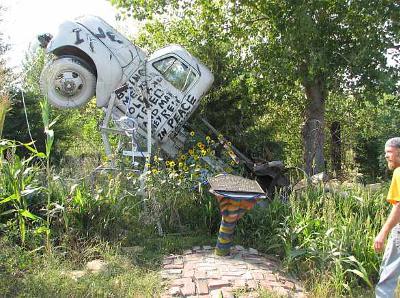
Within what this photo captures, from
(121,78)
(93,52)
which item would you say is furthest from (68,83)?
(121,78)

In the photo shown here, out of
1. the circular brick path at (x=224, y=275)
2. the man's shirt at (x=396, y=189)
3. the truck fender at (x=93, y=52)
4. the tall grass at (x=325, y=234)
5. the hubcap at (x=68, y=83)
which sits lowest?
the circular brick path at (x=224, y=275)

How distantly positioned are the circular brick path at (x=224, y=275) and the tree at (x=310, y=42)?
408 centimetres

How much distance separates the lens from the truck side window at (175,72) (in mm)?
8391

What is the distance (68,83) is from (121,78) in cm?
91

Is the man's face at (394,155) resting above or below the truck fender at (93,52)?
below

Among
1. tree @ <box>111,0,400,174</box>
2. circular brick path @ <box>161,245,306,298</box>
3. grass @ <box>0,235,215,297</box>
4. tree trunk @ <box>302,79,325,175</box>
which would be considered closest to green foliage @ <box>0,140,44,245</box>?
grass @ <box>0,235,215,297</box>

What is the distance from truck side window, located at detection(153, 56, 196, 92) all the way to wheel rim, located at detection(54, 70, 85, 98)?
4.57ft

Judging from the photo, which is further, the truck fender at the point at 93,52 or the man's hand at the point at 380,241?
the truck fender at the point at 93,52

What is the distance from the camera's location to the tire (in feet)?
25.7

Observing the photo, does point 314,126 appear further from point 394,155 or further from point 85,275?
point 85,275

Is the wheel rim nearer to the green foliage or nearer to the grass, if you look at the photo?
the green foliage

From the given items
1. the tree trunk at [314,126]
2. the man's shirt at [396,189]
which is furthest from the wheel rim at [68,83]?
the man's shirt at [396,189]

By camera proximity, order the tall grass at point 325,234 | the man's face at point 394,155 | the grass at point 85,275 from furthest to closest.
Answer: the tall grass at point 325,234 → the grass at point 85,275 → the man's face at point 394,155

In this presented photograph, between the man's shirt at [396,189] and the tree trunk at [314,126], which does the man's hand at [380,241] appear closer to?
the man's shirt at [396,189]
